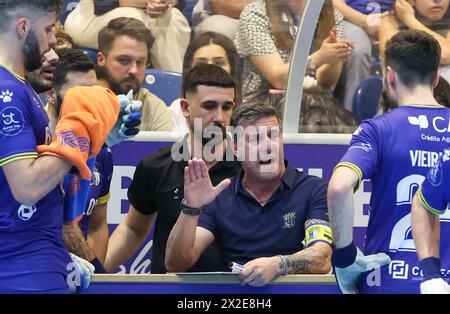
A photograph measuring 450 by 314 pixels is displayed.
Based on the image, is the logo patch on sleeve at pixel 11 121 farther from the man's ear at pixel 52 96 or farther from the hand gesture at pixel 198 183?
the man's ear at pixel 52 96

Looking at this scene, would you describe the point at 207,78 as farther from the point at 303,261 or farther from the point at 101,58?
the point at 303,261

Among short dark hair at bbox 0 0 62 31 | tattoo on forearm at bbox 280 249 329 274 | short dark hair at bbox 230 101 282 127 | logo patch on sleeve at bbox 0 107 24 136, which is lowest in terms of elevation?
tattoo on forearm at bbox 280 249 329 274

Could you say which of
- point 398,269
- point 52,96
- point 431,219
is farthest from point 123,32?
point 431,219

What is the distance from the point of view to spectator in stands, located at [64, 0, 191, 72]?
535cm

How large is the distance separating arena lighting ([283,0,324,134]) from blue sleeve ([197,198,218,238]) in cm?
83

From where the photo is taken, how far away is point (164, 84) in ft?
17.7

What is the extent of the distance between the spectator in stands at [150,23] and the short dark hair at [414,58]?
4.51 feet

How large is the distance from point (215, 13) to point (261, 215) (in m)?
1.29

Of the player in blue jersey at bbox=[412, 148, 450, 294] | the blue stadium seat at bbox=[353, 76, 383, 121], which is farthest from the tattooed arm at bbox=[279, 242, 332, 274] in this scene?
the blue stadium seat at bbox=[353, 76, 383, 121]

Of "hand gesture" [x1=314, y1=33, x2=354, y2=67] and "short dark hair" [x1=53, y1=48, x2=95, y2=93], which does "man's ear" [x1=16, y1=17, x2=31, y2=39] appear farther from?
"hand gesture" [x1=314, y1=33, x2=354, y2=67]

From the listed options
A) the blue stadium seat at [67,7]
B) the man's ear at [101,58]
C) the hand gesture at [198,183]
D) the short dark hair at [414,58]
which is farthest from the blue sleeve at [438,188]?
the blue stadium seat at [67,7]

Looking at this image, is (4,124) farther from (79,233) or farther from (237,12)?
(237,12)
